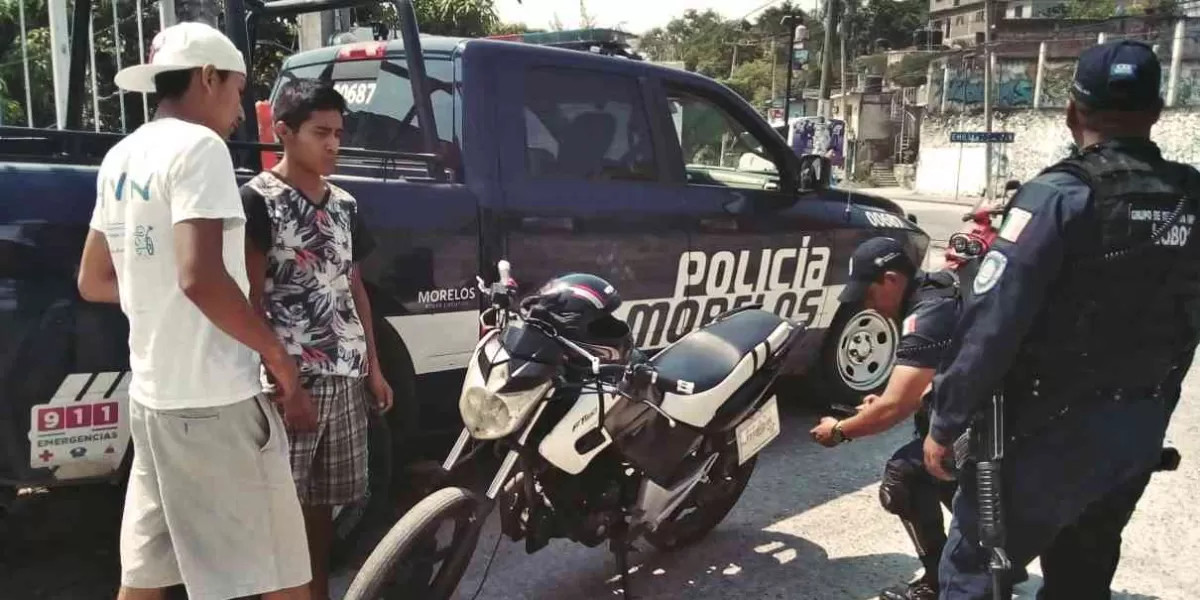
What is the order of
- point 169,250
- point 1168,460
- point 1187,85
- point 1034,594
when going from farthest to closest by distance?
point 1187,85, point 1034,594, point 1168,460, point 169,250

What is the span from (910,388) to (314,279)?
1.73 meters

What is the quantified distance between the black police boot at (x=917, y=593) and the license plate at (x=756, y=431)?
645 mm

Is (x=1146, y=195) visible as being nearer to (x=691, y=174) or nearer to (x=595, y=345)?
(x=595, y=345)

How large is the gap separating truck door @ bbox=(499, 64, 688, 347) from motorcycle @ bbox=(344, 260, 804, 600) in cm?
91

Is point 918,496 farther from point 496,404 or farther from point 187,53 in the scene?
point 187,53

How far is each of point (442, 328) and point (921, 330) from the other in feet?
5.52

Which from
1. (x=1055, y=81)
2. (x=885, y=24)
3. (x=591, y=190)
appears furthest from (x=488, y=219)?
(x=885, y=24)

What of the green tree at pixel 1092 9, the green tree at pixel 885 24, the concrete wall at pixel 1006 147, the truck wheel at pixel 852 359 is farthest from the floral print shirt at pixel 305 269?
the green tree at pixel 885 24

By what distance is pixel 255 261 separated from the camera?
2.60 meters

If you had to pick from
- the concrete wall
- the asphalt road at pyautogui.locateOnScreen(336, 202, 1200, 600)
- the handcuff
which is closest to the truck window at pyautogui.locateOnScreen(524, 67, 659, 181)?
the asphalt road at pyautogui.locateOnScreen(336, 202, 1200, 600)

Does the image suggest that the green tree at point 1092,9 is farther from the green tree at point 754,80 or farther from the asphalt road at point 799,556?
the asphalt road at point 799,556

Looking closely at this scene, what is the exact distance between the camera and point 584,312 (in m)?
2.85

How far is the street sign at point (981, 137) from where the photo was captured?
1096 inches

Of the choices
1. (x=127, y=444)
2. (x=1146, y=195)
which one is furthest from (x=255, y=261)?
(x=1146, y=195)
